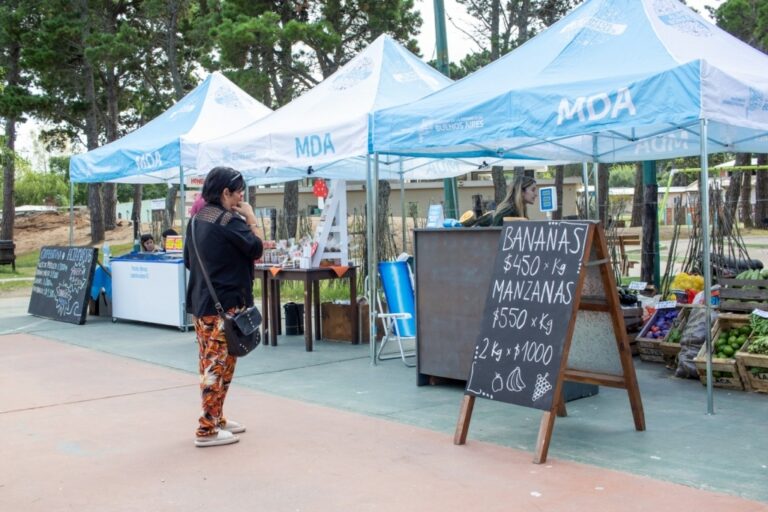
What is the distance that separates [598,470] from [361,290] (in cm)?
988

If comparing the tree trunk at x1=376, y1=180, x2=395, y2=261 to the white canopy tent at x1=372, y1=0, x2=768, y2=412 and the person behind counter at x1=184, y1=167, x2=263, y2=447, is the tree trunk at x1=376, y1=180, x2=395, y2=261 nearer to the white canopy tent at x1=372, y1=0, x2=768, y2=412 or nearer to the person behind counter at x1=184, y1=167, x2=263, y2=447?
the white canopy tent at x1=372, y1=0, x2=768, y2=412

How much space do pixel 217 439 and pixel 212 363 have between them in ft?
1.84

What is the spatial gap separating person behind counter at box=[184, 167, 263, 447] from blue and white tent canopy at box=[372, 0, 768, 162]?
235 cm

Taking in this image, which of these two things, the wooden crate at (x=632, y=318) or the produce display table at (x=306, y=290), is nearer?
the wooden crate at (x=632, y=318)

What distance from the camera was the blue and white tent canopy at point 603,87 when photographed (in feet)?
20.1

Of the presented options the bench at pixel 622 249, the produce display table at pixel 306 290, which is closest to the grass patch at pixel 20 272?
the produce display table at pixel 306 290

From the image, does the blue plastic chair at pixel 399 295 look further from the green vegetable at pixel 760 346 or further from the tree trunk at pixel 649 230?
the tree trunk at pixel 649 230

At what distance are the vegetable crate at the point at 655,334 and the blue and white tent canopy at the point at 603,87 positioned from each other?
186 cm

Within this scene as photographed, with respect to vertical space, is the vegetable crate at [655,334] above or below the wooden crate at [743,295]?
below

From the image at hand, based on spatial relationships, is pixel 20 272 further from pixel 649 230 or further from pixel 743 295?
pixel 743 295

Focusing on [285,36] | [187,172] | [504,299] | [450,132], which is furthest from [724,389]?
[285,36]

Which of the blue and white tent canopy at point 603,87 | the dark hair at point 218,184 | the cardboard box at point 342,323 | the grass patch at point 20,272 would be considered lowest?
the grass patch at point 20,272

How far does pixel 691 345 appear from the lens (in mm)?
7652

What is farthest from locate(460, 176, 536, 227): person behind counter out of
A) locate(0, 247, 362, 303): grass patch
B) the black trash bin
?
locate(0, 247, 362, 303): grass patch
